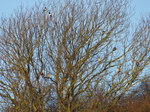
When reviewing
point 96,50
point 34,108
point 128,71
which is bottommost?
point 34,108

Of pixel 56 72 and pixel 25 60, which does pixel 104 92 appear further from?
pixel 25 60

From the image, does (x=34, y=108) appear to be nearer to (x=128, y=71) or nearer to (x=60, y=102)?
(x=60, y=102)

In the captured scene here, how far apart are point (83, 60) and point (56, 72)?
129cm

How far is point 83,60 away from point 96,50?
913 mm

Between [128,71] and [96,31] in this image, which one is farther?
[96,31]

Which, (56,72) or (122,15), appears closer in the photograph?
(56,72)

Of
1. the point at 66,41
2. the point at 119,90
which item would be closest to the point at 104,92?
the point at 119,90

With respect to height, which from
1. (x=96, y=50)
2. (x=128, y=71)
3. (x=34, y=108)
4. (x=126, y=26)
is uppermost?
(x=126, y=26)

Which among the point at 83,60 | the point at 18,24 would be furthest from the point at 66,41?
the point at 18,24

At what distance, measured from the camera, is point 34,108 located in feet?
50.6

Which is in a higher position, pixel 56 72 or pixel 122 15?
pixel 122 15

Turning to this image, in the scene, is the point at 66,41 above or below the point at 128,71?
above

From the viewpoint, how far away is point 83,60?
16.0 meters

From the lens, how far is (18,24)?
1664 cm
